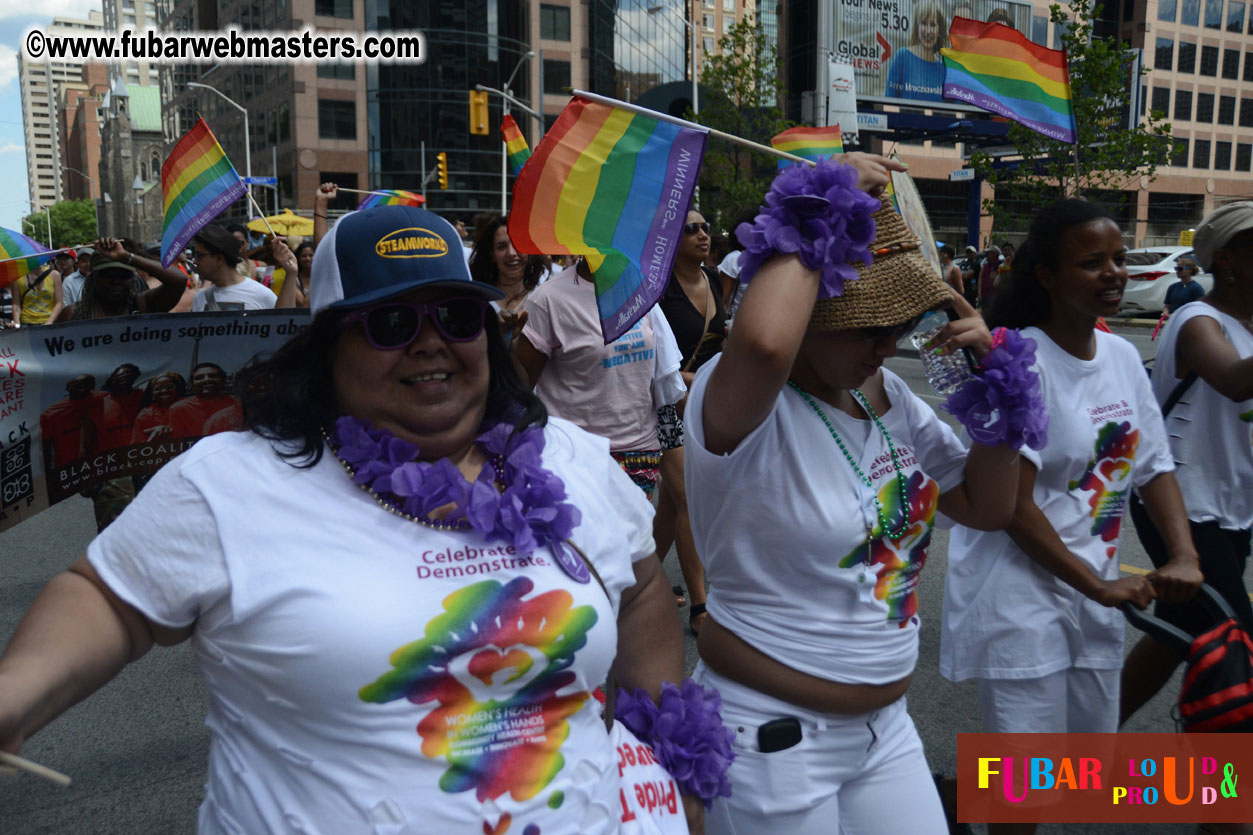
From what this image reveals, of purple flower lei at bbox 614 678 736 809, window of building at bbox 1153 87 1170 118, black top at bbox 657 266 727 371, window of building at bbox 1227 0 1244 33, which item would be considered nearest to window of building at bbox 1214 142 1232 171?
window of building at bbox 1153 87 1170 118

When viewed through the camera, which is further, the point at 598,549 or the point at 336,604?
the point at 598,549

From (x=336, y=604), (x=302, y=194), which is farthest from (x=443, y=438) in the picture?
(x=302, y=194)

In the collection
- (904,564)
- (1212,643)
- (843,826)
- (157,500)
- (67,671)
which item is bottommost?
(843,826)

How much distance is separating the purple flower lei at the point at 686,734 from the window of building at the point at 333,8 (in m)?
60.1

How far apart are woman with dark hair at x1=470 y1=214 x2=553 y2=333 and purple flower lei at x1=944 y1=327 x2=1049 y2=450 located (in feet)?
11.1

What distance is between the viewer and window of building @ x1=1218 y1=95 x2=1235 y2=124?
214ft

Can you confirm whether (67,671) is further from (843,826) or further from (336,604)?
(843,826)

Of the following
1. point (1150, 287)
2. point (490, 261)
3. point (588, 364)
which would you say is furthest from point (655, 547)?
point (1150, 287)

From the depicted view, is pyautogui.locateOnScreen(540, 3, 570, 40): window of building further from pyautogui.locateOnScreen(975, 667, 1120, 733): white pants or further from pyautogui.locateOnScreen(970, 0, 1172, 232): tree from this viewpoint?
pyautogui.locateOnScreen(975, 667, 1120, 733): white pants

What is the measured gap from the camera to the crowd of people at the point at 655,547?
156 centimetres

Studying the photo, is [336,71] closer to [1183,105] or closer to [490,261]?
[1183,105]

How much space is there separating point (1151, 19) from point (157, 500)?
71395 millimetres

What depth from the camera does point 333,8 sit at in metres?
55.9

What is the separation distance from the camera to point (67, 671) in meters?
1.44
